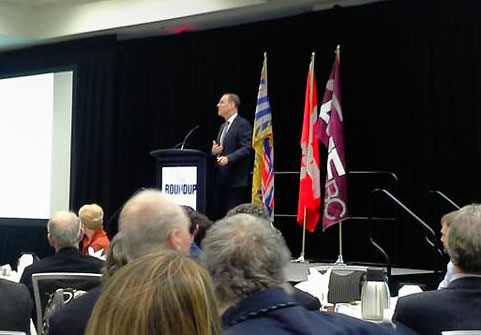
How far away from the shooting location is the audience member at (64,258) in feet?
13.0

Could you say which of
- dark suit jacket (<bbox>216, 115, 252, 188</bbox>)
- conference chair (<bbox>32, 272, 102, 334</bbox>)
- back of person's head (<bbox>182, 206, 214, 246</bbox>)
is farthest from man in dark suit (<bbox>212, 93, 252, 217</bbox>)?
conference chair (<bbox>32, 272, 102, 334</bbox>)

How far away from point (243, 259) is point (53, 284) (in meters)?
2.16

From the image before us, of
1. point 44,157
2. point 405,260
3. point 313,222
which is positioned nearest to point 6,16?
point 44,157

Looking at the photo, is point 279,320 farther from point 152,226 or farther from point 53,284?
point 53,284

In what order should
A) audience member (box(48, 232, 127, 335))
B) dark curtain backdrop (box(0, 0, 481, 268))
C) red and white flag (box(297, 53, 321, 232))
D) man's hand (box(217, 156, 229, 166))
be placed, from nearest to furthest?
audience member (box(48, 232, 127, 335))
man's hand (box(217, 156, 229, 166))
dark curtain backdrop (box(0, 0, 481, 268))
red and white flag (box(297, 53, 321, 232))

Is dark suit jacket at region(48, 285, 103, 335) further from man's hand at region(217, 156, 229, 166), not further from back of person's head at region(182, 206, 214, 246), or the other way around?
man's hand at region(217, 156, 229, 166)

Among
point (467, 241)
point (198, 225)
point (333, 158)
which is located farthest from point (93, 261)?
point (333, 158)

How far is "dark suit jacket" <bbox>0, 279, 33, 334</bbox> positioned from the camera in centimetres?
302

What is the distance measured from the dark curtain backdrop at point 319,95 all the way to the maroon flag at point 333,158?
23.6 inches

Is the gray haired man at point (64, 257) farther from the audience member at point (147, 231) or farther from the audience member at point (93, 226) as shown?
the audience member at point (93, 226)

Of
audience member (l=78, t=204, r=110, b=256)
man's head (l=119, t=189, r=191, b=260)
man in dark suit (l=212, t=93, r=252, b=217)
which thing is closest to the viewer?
man's head (l=119, t=189, r=191, b=260)

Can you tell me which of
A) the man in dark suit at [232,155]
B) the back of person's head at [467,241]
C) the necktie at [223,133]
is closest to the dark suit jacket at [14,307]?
the back of person's head at [467,241]

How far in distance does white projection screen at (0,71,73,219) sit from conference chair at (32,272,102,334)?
663 centimetres

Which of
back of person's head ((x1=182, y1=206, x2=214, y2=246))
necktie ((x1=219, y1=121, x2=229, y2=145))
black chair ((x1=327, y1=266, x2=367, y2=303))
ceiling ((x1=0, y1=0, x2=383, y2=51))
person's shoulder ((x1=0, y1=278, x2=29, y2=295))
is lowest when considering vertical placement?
black chair ((x1=327, y1=266, x2=367, y2=303))
